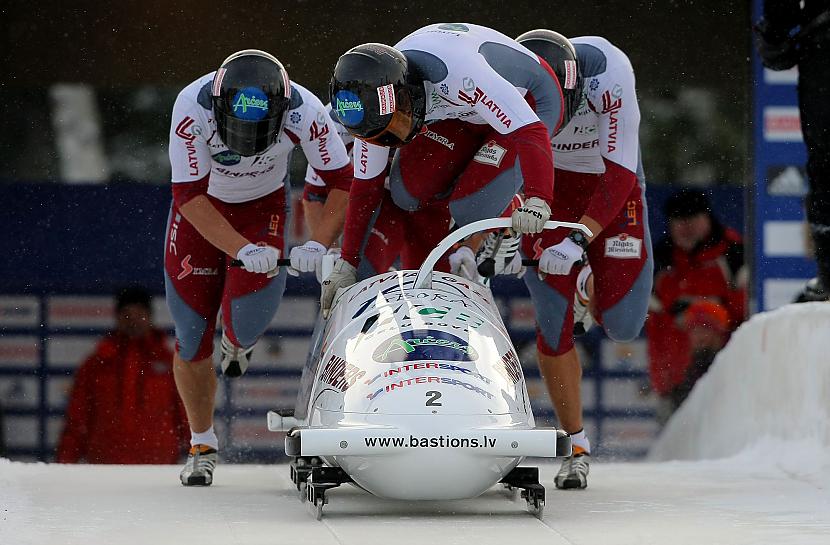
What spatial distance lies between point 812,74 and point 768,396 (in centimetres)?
164

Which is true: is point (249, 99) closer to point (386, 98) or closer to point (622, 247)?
point (386, 98)

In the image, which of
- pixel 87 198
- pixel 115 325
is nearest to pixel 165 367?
pixel 115 325

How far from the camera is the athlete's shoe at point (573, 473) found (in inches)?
181

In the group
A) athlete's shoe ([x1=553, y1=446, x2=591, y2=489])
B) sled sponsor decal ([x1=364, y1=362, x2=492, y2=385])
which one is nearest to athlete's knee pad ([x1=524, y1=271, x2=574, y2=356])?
athlete's shoe ([x1=553, y1=446, x2=591, y2=489])

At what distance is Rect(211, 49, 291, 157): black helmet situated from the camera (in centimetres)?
461

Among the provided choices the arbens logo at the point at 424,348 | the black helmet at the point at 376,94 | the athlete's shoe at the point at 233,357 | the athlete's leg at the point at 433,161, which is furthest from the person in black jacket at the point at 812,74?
the arbens logo at the point at 424,348

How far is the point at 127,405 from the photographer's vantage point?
21.7ft

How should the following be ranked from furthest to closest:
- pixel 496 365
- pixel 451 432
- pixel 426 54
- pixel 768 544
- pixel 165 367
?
pixel 165 367 < pixel 426 54 < pixel 496 365 < pixel 451 432 < pixel 768 544

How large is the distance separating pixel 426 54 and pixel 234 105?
0.67m

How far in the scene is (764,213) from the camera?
7020mm

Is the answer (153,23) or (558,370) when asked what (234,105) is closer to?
(558,370)

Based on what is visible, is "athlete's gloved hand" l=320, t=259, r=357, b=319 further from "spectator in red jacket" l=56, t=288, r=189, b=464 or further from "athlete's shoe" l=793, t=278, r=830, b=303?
"athlete's shoe" l=793, t=278, r=830, b=303

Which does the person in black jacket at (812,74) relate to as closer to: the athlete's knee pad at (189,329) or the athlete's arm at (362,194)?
the athlete's arm at (362,194)

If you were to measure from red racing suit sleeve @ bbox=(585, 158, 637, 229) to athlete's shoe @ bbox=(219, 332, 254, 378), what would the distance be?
1329mm
